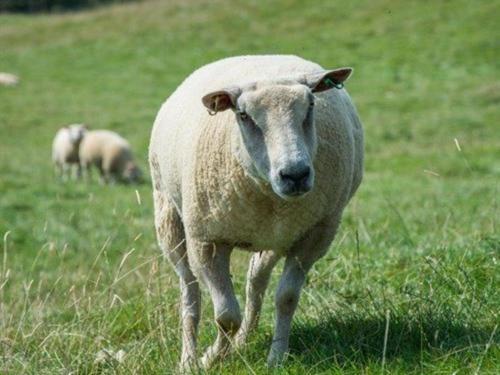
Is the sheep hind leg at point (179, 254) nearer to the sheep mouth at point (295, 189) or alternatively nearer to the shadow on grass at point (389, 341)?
the shadow on grass at point (389, 341)

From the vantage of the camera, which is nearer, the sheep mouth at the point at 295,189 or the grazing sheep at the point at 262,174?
the sheep mouth at the point at 295,189

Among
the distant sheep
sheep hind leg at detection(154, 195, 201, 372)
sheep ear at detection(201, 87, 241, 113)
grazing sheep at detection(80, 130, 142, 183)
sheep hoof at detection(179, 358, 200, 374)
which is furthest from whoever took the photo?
the distant sheep

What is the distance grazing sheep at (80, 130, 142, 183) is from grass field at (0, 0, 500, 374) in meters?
0.91

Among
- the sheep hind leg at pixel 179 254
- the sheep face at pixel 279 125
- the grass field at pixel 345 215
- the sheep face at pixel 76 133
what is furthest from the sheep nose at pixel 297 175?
the sheep face at pixel 76 133

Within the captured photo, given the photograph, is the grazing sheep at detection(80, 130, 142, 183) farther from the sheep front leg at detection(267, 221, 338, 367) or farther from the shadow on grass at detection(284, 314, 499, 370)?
the shadow on grass at detection(284, 314, 499, 370)

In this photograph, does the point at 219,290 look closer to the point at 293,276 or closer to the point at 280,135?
the point at 293,276

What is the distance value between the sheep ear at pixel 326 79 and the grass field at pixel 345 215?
Result: 1.07 metres

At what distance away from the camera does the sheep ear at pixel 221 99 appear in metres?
4.83

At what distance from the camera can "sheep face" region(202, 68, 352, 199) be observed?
4.46 meters

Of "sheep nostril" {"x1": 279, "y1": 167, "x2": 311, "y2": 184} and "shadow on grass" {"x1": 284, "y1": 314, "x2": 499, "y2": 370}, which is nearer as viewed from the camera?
"sheep nostril" {"x1": 279, "y1": 167, "x2": 311, "y2": 184}

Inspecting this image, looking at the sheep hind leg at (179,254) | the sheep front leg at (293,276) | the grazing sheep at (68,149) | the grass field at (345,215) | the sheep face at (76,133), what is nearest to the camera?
the grass field at (345,215)

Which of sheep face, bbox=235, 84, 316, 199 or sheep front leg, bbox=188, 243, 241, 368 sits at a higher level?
sheep face, bbox=235, 84, 316, 199

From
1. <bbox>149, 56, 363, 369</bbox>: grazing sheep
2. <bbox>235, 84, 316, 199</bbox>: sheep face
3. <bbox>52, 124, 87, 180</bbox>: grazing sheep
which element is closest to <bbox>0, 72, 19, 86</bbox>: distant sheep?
<bbox>52, 124, 87, 180</bbox>: grazing sheep

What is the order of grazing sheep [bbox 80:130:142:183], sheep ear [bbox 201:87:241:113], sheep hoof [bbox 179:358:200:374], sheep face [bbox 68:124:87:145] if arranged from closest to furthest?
1. sheep hoof [bbox 179:358:200:374]
2. sheep ear [bbox 201:87:241:113]
3. grazing sheep [bbox 80:130:142:183]
4. sheep face [bbox 68:124:87:145]
